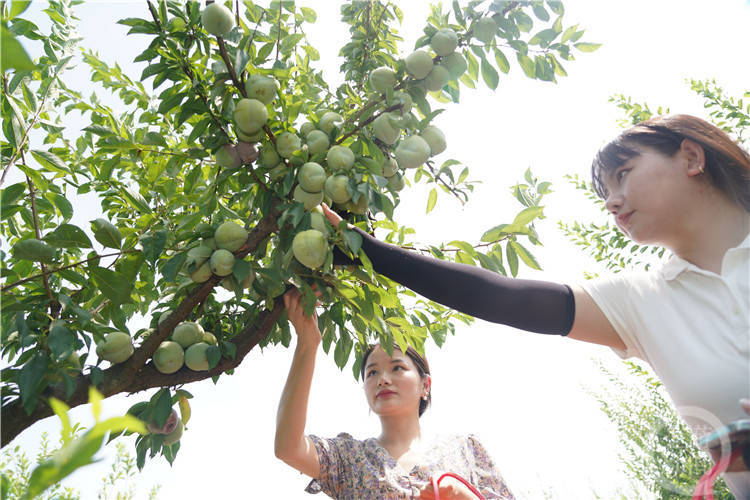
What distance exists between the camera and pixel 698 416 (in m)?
0.99

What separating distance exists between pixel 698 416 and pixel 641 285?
34cm

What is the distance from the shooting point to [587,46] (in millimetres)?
1732

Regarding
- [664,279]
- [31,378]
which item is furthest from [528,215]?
[31,378]

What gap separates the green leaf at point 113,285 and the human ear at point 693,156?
1440mm

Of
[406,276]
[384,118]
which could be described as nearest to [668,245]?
[406,276]

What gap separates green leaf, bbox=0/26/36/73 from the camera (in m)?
0.36

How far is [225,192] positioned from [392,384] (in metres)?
1.07

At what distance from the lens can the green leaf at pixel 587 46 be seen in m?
1.72

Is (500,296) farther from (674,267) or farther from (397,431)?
(397,431)

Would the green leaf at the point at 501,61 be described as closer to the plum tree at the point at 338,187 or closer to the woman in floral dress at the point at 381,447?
the plum tree at the point at 338,187

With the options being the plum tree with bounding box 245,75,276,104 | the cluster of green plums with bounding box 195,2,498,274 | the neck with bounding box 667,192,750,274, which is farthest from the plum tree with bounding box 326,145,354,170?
the neck with bounding box 667,192,750,274

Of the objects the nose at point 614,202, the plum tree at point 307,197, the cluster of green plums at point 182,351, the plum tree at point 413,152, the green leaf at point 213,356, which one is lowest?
the nose at point 614,202

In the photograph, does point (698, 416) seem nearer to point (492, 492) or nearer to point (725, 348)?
point (725, 348)

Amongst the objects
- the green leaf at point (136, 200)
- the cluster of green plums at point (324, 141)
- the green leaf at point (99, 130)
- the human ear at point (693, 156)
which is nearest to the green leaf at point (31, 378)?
the cluster of green plums at point (324, 141)
